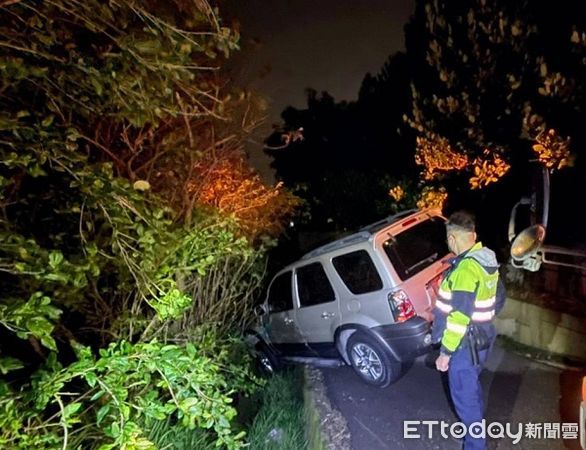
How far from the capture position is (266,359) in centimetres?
711

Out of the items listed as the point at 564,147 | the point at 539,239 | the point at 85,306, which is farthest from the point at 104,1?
the point at 564,147

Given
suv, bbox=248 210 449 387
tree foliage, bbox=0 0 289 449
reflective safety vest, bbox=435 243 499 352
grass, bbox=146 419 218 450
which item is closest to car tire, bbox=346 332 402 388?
suv, bbox=248 210 449 387

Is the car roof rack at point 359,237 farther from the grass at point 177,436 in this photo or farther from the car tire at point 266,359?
the grass at point 177,436

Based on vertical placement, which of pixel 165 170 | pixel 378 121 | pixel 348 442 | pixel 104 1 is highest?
pixel 378 121

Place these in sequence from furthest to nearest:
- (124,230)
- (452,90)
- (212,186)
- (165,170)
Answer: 1. (452,90)
2. (212,186)
3. (165,170)
4. (124,230)

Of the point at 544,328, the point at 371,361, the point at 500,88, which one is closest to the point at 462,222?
the point at 371,361

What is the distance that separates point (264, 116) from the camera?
616 centimetres

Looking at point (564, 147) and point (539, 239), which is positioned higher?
point (564, 147)

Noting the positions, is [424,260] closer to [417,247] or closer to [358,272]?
[417,247]

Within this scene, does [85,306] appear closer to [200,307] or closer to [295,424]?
[200,307]

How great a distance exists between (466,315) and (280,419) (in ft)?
6.67

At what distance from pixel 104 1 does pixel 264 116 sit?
3.93 m

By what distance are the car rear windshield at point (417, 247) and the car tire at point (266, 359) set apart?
8.77 ft

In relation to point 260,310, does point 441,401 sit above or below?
below
